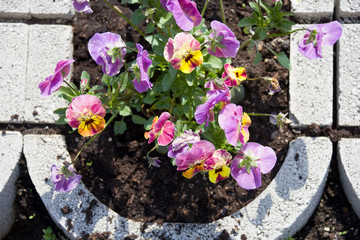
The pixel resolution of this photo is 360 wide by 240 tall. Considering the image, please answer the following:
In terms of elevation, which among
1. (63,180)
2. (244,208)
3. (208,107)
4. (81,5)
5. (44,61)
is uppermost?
(81,5)

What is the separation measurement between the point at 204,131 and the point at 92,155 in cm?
64

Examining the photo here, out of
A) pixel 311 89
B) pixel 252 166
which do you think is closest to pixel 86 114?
pixel 252 166

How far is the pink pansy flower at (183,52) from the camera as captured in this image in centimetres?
184

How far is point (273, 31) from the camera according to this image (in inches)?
101

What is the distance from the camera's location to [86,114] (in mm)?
1841

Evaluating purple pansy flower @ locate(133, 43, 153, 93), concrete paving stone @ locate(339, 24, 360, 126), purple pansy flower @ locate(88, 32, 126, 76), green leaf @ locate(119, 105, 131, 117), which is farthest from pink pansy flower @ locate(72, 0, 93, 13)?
concrete paving stone @ locate(339, 24, 360, 126)

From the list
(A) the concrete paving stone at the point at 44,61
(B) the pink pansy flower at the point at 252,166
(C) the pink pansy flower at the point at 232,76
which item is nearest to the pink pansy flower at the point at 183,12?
(C) the pink pansy flower at the point at 232,76

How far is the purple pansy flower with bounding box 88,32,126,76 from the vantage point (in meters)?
1.88

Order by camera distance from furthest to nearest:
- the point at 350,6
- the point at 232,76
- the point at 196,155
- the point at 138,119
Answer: the point at 350,6 → the point at 138,119 → the point at 232,76 → the point at 196,155

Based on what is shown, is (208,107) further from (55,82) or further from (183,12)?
(55,82)

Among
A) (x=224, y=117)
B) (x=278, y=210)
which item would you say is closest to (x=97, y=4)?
(x=224, y=117)

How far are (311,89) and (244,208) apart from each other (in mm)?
657

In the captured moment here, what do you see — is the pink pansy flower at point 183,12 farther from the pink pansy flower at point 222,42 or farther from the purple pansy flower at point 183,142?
the purple pansy flower at point 183,142

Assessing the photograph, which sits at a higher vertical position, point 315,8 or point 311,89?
point 315,8
